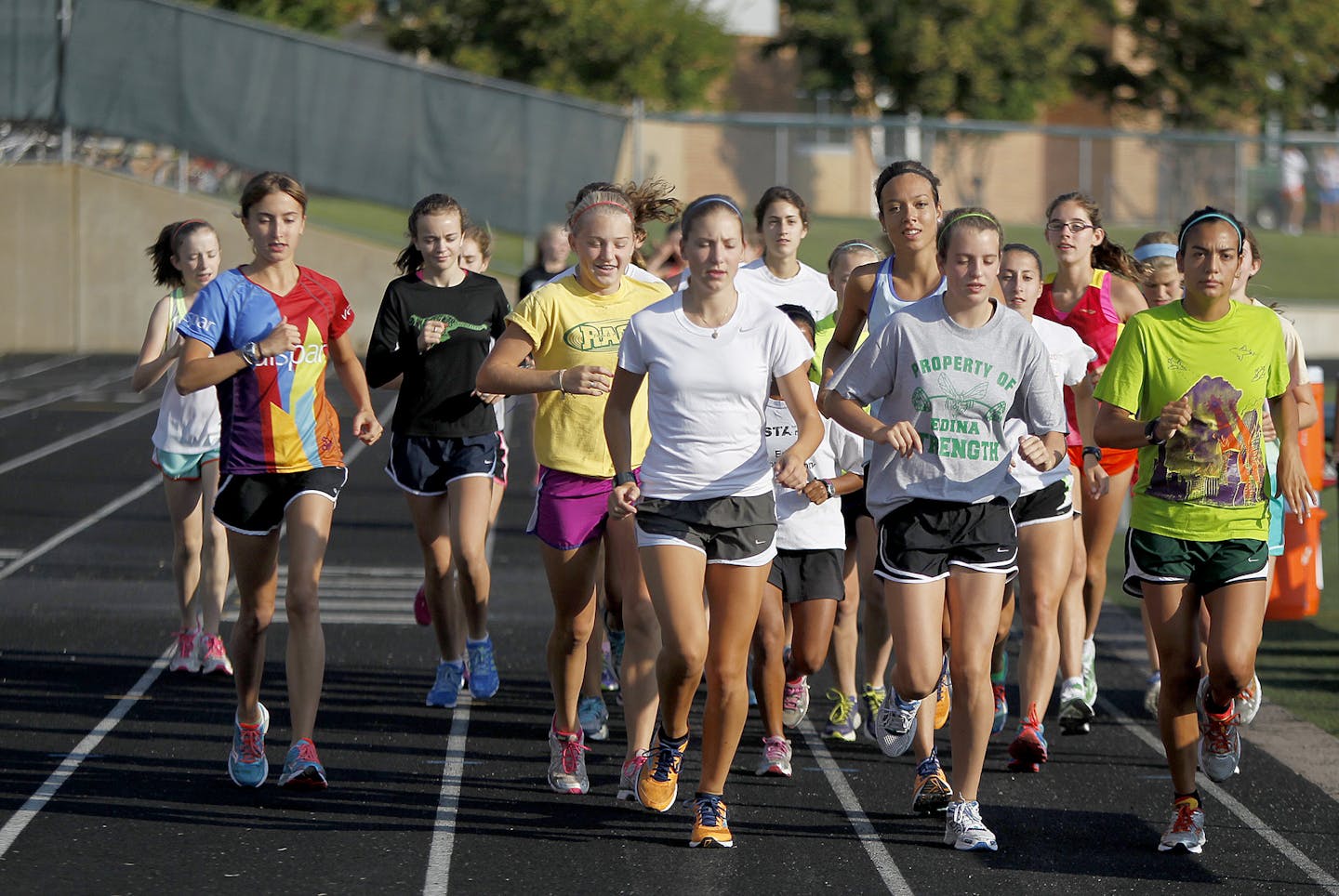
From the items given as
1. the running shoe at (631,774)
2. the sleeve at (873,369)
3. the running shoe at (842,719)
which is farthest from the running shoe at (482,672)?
the sleeve at (873,369)

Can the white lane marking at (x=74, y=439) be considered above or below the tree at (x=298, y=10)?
below

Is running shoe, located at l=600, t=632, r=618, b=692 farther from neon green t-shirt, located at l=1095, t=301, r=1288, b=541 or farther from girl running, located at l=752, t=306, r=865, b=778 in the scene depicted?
neon green t-shirt, located at l=1095, t=301, r=1288, b=541

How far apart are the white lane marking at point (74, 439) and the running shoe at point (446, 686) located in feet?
27.5

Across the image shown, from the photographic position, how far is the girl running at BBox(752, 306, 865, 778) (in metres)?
7.07

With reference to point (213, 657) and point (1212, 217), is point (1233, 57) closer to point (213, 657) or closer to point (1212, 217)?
point (213, 657)

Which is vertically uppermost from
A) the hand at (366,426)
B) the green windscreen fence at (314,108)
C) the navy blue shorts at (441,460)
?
the green windscreen fence at (314,108)

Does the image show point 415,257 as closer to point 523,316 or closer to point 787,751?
point 523,316

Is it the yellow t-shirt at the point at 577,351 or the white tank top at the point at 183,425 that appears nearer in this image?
the yellow t-shirt at the point at 577,351

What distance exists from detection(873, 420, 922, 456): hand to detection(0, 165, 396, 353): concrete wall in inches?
802

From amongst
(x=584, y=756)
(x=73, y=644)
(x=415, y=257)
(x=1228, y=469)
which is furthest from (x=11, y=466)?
(x=1228, y=469)

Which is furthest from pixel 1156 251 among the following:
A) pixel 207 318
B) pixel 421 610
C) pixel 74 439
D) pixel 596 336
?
Result: pixel 74 439

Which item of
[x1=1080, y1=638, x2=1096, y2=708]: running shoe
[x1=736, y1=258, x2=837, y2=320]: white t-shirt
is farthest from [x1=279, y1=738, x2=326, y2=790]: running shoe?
[x1=1080, y1=638, x2=1096, y2=708]: running shoe

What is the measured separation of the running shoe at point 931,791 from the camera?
6.50m

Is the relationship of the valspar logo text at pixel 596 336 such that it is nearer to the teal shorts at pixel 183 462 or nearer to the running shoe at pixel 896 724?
the running shoe at pixel 896 724
